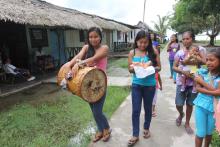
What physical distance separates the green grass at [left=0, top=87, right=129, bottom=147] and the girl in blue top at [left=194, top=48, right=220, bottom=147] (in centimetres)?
174

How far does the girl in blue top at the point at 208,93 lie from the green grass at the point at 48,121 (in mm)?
1741

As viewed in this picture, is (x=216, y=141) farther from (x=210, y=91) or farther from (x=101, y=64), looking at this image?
(x=101, y=64)

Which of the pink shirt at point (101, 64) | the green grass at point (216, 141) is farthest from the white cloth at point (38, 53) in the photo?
the green grass at point (216, 141)

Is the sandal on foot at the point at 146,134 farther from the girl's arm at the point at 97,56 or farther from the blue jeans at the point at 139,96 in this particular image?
the girl's arm at the point at 97,56

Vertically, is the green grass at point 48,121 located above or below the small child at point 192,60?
below

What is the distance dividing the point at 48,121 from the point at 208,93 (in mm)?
3324

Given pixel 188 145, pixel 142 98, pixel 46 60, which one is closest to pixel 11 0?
pixel 46 60

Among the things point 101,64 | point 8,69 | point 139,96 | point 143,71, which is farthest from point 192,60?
point 8,69

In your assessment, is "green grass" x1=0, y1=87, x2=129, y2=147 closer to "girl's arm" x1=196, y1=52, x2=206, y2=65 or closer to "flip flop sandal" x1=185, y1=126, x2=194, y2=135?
"flip flop sandal" x1=185, y1=126, x2=194, y2=135

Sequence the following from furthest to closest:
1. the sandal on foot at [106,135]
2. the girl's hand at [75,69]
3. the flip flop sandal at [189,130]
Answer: the flip flop sandal at [189,130] → the sandal on foot at [106,135] → the girl's hand at [75,69]

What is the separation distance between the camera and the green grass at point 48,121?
4152 mm

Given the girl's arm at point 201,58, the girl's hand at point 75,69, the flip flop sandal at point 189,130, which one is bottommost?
the flip flop sandal at point 189,130

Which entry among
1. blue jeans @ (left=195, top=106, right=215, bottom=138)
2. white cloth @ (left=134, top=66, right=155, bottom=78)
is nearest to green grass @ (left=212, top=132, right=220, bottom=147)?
blue jeans @ (left=195, top=106, right=215, bottom=138)

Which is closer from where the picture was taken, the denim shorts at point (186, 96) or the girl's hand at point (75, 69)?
the girl's hand at point (75, 69)
